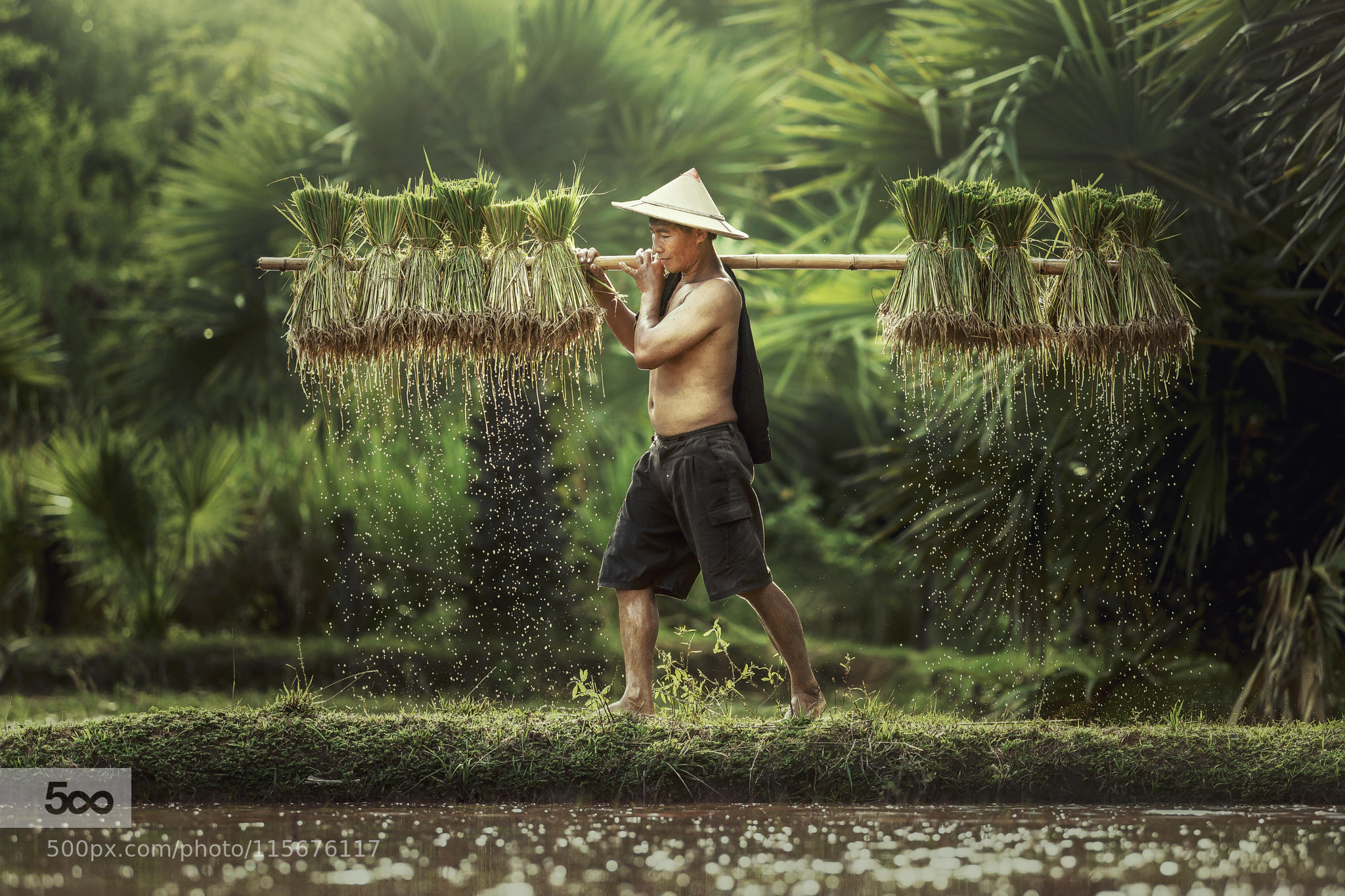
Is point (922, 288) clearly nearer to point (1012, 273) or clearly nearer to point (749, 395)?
point (1012, 273)

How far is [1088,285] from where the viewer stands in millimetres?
5691

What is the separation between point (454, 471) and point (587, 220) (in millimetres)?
3663

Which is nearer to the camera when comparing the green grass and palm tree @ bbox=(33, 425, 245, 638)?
the green grass

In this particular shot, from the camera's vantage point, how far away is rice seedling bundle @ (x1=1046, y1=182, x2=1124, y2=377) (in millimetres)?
5676

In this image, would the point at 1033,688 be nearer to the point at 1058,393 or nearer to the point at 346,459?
the point at 1058,393

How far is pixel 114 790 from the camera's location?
182 inches

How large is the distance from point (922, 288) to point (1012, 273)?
390mm

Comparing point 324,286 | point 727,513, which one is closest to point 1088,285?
point 727,513

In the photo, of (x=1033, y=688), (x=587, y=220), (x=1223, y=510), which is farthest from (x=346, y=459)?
(x=1223, y=510)

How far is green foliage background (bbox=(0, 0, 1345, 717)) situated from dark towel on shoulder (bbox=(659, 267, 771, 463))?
1.53 m

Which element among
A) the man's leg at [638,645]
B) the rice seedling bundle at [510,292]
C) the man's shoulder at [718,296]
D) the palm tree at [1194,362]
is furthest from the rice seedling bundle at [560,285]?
the palm tree at [1194,362]

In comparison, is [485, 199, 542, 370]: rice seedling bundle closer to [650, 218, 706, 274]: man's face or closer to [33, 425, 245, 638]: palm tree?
[650, 218, 706, 274]: man's face

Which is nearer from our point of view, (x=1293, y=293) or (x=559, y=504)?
(x=1293, y=293)

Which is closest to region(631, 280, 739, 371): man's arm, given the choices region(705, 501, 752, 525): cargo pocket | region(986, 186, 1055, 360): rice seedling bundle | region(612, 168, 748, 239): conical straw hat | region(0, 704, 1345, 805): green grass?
region(612, 168, 748, 239): conical straw hat
